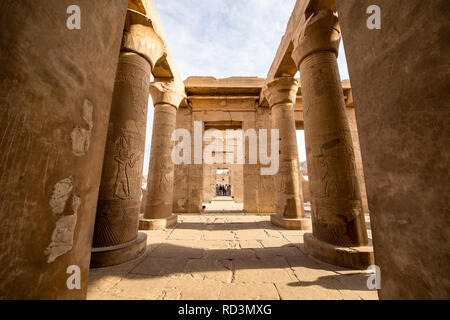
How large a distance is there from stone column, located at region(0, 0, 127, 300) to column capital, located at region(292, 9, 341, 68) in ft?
11.3

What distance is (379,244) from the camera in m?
1.42

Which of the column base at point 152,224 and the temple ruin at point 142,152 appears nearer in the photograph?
the temple ruin at point 142,152

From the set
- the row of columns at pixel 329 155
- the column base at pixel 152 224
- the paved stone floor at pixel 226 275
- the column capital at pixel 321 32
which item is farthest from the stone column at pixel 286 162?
the column base at pixel 152 224

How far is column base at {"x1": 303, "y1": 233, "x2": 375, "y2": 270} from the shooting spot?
240 centimetres

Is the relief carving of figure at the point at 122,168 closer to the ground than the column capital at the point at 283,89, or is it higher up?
closer to the ground

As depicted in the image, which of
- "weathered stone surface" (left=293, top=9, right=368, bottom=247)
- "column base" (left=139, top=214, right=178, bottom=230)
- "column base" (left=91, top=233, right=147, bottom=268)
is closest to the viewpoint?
"column base" (left=91, top=233, right=147, bottom=268)

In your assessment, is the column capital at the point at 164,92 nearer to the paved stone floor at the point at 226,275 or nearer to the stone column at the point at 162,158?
the stone column at the point at 162,158

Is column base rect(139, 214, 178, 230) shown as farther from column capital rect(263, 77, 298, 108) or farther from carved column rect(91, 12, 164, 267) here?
column capital rect(263, 77, 298, 108)

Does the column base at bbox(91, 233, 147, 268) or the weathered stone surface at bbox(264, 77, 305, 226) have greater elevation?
the weathered stone surface at bbox(264, 77, 305, 226)

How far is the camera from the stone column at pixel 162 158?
4.95 metres

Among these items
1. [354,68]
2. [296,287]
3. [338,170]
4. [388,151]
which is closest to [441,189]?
[388,151]

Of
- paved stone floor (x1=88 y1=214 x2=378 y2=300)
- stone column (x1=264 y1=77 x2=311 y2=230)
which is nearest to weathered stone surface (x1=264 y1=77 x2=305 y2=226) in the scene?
stone column (x1=264 y1=77 x2=311 y2=230)

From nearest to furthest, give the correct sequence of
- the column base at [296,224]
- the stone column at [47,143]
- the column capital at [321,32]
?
the stone column at [47,143], the column capital at [321,32], the column base at [296,224]

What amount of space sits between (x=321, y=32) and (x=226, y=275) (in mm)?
4492
